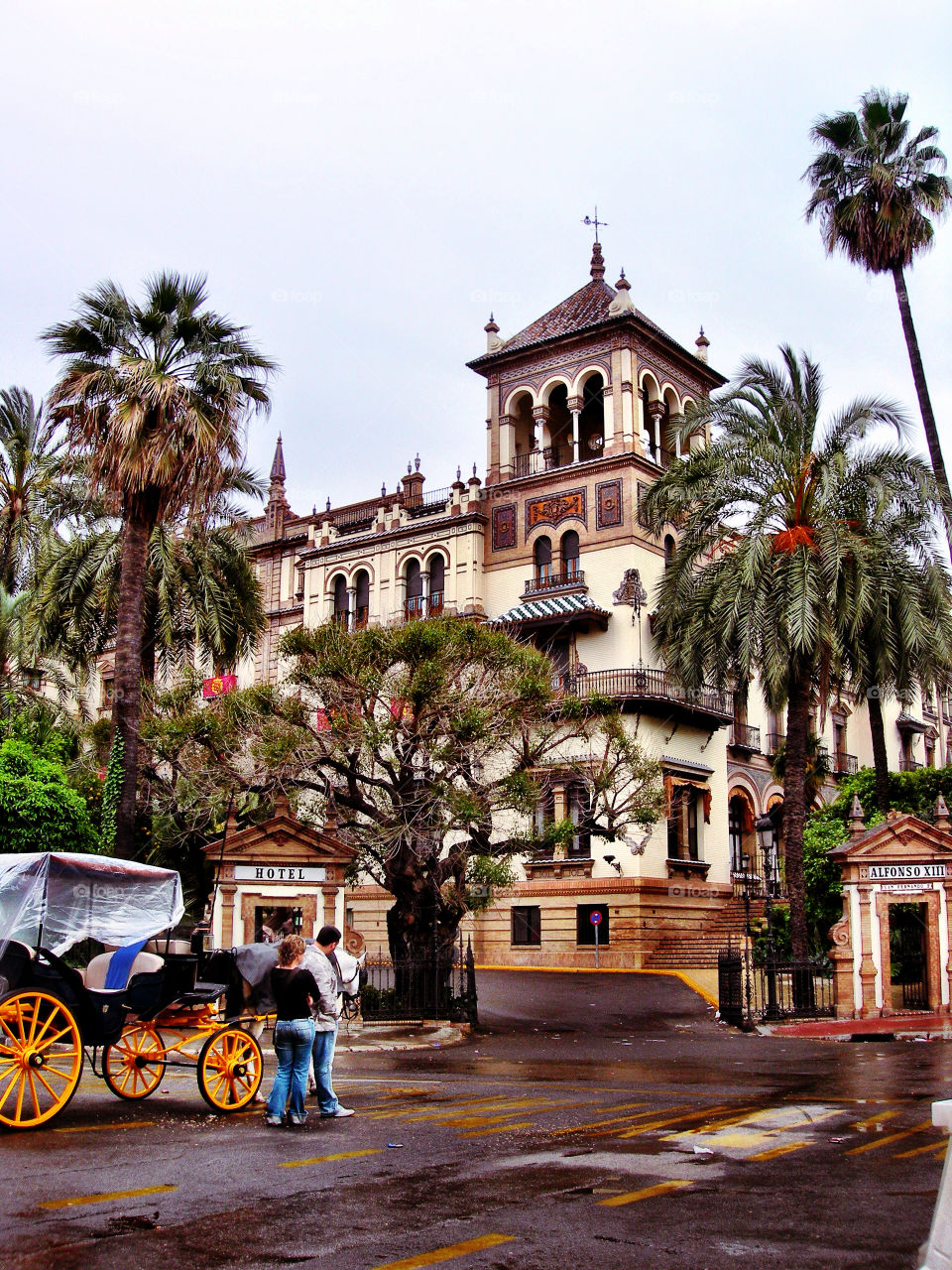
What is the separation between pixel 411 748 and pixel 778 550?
840 centimetres

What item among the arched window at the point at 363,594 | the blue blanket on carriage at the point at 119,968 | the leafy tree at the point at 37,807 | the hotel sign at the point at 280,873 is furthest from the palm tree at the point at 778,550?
the arched window at the point at 363,594

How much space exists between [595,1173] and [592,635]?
31757 mm

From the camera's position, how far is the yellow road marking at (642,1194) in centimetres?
672

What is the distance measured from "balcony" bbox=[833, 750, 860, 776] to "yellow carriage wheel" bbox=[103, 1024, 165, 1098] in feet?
134

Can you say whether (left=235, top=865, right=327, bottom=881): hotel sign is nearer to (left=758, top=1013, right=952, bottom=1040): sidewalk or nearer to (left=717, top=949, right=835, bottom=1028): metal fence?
(left=717, top=949, right=835, bottom=1028): metal fence

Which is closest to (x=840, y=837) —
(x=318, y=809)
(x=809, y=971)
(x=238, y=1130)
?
(x=809, y=971)

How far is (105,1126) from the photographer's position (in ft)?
30.8

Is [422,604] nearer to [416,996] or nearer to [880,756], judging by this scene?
[880,756]

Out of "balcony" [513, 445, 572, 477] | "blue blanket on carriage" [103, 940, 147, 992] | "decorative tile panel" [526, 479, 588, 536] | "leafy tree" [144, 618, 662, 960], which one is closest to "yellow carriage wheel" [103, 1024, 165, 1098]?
"blue blanket on carriage" [103, 940, 147, 992]

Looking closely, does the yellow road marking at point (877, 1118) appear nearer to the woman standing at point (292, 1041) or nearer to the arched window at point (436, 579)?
the woman standing at point (292, 1041)

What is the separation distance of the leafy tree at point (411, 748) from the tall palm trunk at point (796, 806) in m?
2.56

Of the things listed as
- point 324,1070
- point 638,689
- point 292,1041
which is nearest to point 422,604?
point 638,689

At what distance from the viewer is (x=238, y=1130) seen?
9.40 metres

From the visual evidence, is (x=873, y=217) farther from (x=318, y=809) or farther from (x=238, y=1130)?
(x=238, y=1130)
